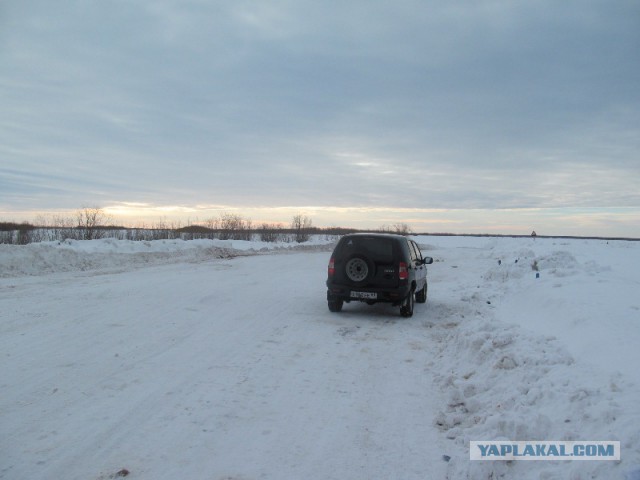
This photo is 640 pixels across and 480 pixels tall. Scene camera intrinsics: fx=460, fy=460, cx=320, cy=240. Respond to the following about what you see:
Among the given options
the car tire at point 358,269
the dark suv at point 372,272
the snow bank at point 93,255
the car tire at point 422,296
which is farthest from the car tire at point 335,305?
the snow bank at point 93,255

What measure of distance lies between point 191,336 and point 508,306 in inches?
288

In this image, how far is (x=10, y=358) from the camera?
265 inches

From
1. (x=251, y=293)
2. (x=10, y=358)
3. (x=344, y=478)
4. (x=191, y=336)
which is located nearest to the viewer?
(x=344, y=478)

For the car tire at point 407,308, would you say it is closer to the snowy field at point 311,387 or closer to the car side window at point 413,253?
the snowy field at point 311,387

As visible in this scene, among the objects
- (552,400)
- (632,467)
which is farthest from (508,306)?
(632,467)

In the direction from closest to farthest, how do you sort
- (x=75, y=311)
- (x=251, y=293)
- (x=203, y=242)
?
(x=75, y=311) < (x=251, y=293) < (x=203, y=242)

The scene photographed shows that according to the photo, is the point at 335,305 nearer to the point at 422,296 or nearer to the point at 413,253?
the point at 413,253

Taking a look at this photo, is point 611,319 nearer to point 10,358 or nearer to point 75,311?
point 10,358

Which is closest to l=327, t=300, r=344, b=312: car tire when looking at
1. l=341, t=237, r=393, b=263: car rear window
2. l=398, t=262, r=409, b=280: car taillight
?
l=341, t=237, r=393, b=263: car rear window

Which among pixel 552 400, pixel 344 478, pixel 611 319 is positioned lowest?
pixel 344 478

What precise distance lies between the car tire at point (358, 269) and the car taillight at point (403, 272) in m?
0.65

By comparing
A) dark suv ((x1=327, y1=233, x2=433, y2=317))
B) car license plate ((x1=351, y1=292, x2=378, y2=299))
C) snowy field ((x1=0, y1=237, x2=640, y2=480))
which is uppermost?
dark suv ((x1=327, y1=233, x2=433, y2=317))

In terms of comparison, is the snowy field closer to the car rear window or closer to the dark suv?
the dark suv

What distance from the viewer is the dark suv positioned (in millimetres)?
10656
